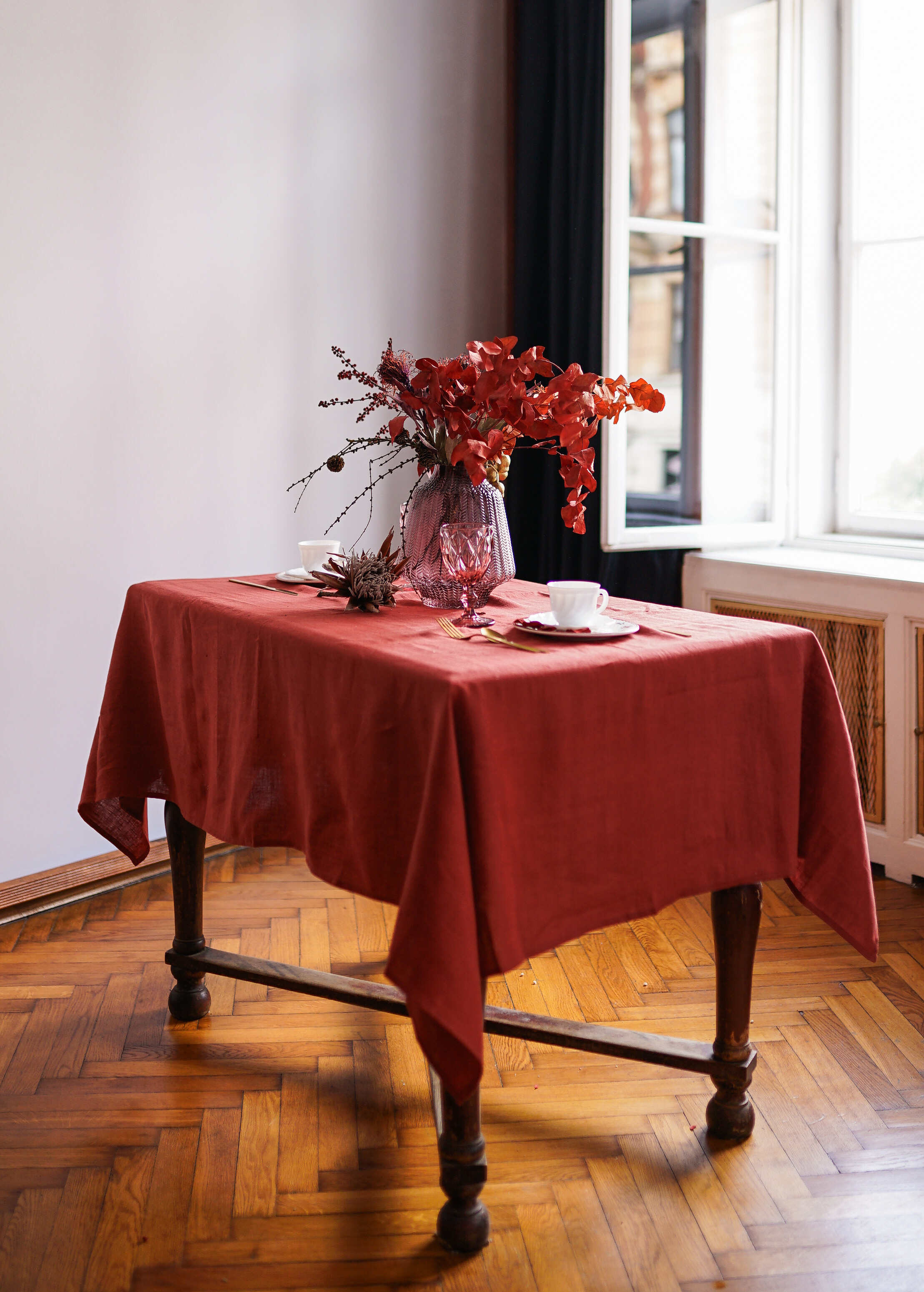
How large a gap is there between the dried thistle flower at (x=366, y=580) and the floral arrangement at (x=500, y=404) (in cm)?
17

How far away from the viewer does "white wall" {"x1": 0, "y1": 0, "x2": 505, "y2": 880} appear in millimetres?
2812

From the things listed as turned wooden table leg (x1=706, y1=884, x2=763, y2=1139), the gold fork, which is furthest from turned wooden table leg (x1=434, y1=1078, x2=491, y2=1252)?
the gold fork

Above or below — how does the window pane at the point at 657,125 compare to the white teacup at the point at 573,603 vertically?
above

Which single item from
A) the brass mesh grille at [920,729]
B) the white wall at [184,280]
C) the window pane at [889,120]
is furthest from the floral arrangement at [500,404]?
the window pane at [889,120]

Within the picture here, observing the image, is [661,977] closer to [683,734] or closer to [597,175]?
[683,734]

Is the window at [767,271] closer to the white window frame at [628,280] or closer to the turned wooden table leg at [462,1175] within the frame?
the white window frame at [628,280]

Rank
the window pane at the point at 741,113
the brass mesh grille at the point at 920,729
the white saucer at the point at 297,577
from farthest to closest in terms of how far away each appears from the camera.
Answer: the window pane at the point at 741,113, the brass mesh grille at the point at 920,729, the white saucer at the point at 297,577

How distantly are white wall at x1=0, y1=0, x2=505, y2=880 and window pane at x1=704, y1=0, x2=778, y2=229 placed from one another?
0.77 metres

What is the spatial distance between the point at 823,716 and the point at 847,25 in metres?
2.67

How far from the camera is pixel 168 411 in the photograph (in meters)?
3.09

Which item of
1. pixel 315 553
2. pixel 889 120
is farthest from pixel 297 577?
pixel 889 120

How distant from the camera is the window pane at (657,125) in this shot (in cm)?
318

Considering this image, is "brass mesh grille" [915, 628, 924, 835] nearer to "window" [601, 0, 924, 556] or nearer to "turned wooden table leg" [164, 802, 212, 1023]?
"window" [601, 0, 924, 556]

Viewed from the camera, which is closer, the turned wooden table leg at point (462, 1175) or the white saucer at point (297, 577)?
the turned wooden table leg at point (462, 1175)
